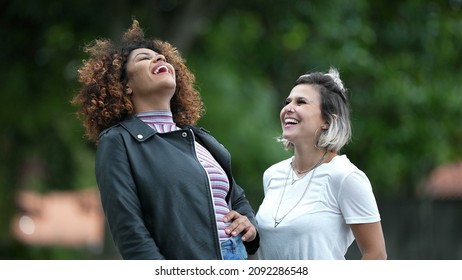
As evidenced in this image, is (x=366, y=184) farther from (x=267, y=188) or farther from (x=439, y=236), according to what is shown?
(x=439, y=236)

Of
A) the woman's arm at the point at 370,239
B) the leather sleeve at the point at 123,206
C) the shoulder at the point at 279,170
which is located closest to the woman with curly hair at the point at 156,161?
the leather sleeve at the point at 123,206

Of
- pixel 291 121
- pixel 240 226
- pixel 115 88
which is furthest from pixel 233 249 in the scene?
pixel 115 88

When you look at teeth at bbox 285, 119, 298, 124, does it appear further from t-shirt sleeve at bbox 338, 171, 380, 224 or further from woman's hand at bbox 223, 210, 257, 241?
woman's hand at bbox 223, 210, 257, 241

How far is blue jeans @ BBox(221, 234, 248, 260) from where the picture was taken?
335 cm

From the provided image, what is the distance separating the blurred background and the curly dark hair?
793 cm

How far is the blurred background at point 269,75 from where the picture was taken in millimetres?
12641

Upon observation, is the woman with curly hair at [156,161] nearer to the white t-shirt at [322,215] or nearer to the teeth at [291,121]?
the white t-shirt at [322,215]

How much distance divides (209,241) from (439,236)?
456 inches

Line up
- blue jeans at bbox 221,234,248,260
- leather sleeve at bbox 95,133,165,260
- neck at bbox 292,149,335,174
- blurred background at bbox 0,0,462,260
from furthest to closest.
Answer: blurred background at bbox 0,0,462,260 < neck at bbox 292,149,335,174 < blue jeans at bbox 221,234,248,260 < leather sleeve at bbox 95,133,165,260

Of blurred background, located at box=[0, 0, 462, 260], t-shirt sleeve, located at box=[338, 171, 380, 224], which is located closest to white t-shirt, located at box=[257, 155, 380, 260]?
t-shirt sleeve, located at box=[338, 171, 380, 224]

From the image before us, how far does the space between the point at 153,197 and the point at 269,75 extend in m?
12.0

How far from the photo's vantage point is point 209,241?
3.26 meters

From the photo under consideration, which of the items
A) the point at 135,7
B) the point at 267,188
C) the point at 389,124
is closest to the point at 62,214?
the point at 389,124

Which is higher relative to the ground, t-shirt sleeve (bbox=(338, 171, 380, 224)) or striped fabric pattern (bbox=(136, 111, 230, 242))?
striped fabric pattern (bbox=(136, 111, 230, 242))
